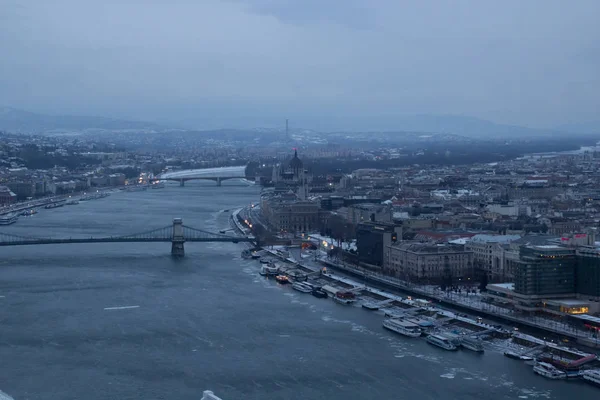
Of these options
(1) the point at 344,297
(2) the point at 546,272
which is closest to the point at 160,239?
(1) the point at 344,297

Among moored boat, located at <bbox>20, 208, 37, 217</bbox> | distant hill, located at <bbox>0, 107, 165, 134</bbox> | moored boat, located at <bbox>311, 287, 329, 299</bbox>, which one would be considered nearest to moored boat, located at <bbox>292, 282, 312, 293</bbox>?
moored boat, located at <bbox>311, 287, 329, 299</bbox>

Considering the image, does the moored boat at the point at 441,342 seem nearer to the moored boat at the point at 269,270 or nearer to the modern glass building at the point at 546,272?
the modern glass building at the point at 546,272

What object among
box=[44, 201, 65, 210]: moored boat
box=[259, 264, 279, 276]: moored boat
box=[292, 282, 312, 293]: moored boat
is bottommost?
box=[292, 282, 312, 293]: moored boat

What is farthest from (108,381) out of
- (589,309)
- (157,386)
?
(589,309)

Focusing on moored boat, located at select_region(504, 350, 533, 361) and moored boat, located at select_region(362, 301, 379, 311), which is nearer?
moored boat, located at select_region(504, 350, 533, 361)

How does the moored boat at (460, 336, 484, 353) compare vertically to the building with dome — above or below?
below

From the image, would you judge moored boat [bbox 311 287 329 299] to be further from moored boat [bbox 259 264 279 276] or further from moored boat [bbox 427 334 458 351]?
moored boat [bbox 427 334 458 351]

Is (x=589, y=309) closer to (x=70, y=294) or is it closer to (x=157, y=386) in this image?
(x=157, y=386)
